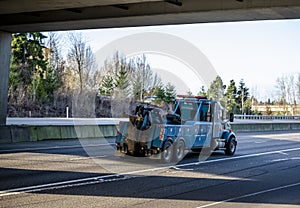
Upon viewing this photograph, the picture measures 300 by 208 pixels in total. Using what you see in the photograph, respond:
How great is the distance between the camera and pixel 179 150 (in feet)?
54.1

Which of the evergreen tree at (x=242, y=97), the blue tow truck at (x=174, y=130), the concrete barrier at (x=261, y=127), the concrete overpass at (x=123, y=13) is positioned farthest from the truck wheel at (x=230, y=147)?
the evergreen tree at (x=242, y=97)

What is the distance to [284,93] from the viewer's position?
106750 millimetres

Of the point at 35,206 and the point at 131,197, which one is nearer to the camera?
the point at 35,206

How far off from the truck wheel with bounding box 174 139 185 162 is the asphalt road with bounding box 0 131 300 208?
244mm

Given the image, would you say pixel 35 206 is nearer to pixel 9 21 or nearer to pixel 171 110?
pixel 171 110

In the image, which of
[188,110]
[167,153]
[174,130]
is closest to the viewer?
[167,153]

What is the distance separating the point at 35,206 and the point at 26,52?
4818cm

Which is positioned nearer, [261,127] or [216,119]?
[216,119]

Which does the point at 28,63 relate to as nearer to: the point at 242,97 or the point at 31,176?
the point at 31,176

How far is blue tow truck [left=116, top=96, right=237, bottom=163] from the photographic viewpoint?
15.5 meters

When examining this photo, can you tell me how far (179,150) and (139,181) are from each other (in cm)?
491

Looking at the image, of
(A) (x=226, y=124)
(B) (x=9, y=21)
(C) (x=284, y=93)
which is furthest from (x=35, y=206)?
(C) (x=284, y=93)

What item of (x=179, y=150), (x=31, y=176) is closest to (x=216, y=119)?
(x=179, y=150)

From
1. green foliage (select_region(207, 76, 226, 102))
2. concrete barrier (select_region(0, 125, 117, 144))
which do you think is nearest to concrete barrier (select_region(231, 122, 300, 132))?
green foliage (select_region(207, 76, 226, 102))
